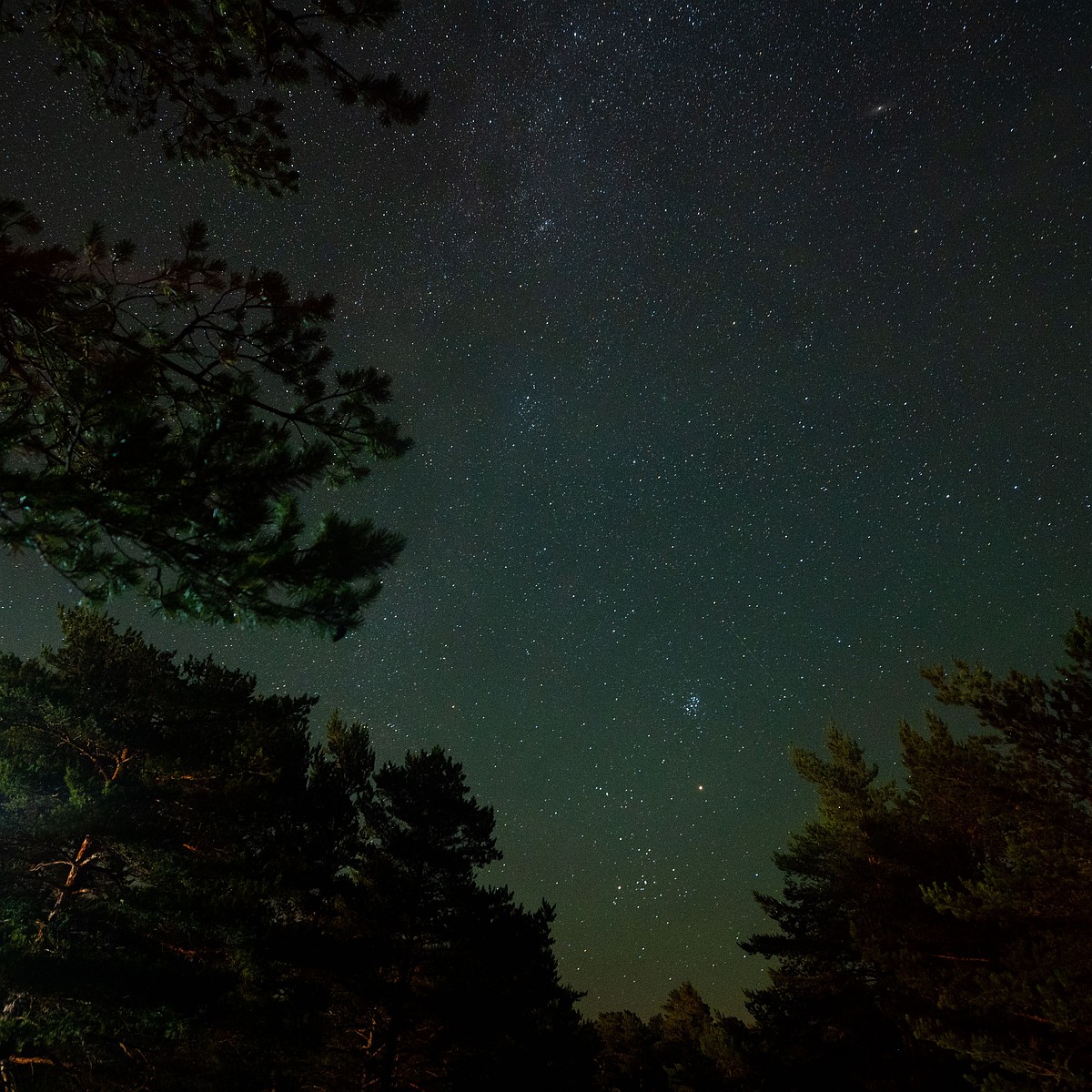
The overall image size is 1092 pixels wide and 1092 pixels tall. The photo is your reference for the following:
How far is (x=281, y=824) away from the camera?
1403cm

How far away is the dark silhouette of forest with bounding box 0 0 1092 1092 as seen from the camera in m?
3.59

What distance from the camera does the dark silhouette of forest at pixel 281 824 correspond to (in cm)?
359

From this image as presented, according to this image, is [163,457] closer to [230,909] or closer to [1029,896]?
[230,909]

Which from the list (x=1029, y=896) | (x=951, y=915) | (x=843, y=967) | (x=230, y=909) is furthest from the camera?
(x=843, y=967)

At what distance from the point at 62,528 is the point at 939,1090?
20.1 metres

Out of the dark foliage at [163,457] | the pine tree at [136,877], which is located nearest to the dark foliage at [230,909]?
the pine tree at [136,877]

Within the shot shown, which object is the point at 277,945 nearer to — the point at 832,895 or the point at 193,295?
the point at 193,295

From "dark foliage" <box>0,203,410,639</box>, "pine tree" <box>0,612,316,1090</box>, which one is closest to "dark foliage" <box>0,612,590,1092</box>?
"pine tree" <box>0,612,316,1090</box>

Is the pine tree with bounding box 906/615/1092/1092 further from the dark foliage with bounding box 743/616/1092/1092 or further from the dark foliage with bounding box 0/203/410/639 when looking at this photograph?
the dark foliage with bounding box 0/203/410/639

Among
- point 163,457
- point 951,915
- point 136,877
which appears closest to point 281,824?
point 136,877

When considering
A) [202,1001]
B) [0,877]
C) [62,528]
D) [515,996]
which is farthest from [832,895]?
[62,528]

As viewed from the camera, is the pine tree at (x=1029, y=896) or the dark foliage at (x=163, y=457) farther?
the pine tree at (x=1029, y=896)

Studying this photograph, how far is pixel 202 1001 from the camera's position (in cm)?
877

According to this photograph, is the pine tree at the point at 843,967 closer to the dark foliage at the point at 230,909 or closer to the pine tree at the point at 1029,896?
the pine tree at the point at 1029,896
